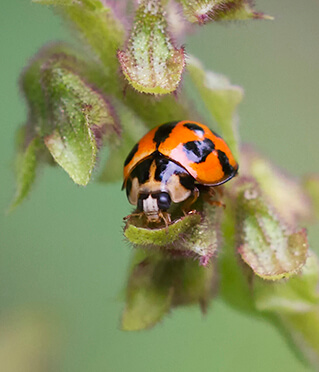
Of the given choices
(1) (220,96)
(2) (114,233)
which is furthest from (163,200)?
Answer: (2) (114,233)

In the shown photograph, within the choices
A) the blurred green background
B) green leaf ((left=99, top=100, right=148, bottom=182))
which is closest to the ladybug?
green leaf ((left=99, top=100, right=148, bottom=182))

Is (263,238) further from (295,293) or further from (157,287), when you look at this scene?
→ (157,287)

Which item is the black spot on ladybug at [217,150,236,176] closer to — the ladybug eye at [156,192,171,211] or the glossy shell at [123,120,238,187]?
the glossy shell at [123,120,238,187]

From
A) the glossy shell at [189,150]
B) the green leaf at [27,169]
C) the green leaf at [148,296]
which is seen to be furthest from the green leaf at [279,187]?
the green leaf at [27,169]

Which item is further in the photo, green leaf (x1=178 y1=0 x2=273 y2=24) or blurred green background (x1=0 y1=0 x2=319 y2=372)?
blurred green background (x1=0 y1=0 x2=319 y2=372)

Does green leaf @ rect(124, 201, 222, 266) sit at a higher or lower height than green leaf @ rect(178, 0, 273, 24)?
lower

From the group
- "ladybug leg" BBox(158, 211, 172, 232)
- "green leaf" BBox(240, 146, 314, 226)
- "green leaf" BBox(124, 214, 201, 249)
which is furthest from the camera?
"green leaf" BBox(240, 146, 314, 226)
